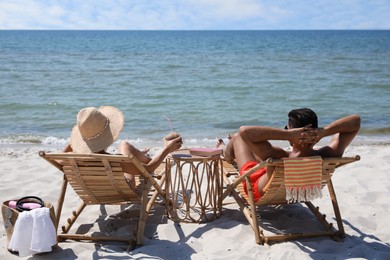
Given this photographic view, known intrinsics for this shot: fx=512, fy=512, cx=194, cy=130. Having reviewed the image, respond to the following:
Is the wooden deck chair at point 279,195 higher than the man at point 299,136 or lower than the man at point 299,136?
lower

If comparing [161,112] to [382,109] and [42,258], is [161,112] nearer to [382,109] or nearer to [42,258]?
[382,109]

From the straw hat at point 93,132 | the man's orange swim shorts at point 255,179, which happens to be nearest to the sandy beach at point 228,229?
the man's orange swim shorts at point 255,179

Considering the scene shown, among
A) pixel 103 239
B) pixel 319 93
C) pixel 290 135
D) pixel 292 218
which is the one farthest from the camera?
pixel 319 93

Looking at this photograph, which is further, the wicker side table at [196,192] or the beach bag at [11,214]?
the wicker side table at [196,192]

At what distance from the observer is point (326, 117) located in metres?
10.5

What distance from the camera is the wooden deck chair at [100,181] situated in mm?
3435

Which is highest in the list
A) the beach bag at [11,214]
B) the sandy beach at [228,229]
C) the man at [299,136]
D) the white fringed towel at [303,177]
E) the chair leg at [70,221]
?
the man at [299,136]

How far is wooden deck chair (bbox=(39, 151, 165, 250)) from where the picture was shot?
11.3 feet

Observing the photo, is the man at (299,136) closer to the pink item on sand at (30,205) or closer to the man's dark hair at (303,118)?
the man's dark hair at (303,118)

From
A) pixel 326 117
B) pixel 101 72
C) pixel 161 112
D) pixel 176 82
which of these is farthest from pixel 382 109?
pixel 101 72

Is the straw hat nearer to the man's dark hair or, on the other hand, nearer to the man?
the man

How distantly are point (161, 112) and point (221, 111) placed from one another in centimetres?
126

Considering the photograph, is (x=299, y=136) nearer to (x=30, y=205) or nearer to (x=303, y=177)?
(x=303, y=177)

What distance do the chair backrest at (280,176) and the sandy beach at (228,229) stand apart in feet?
1.07
